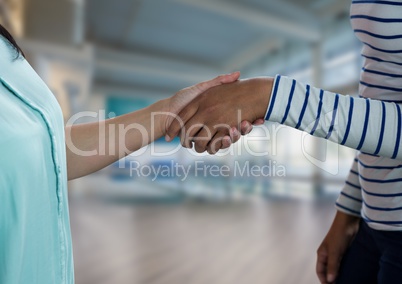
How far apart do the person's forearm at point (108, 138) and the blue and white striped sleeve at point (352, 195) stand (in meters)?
0.54

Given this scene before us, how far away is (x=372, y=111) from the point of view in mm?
597

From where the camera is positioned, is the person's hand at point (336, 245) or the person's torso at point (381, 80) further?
the person's hand at point (336, 245)

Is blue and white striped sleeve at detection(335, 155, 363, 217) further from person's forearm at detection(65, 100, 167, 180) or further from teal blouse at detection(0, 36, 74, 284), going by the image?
teal blouse at detection(0, 36, 74, 284)

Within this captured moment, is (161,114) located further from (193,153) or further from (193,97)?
(193,153)

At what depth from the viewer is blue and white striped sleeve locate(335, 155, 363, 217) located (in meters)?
0.88

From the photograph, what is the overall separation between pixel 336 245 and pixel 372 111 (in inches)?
17.6

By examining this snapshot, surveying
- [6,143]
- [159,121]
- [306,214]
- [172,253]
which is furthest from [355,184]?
[306,214]

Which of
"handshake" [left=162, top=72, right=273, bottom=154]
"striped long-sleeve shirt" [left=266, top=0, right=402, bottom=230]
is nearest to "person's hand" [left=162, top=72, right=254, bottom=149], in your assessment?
"handshake" [left=162, top=72, right=273, bottom=154]

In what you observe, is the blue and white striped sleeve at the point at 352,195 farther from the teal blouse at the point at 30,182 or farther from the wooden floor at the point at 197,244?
the wooden floor at the point at 197,244

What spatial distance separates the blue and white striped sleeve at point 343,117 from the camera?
59 cm

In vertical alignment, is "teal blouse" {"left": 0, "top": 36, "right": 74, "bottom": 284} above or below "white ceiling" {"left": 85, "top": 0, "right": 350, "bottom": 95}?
below

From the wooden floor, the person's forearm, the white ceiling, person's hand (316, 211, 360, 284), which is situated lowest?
the wooden floor

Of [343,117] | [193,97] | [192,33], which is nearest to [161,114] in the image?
[193,97]

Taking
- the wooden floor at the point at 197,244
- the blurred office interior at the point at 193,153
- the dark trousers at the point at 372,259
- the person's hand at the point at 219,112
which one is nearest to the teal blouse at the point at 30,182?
the person's hand at the point at 219,112
